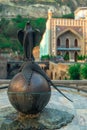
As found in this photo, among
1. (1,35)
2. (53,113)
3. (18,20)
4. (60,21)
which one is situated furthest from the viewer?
(18,20)

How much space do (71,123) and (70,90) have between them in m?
3.65

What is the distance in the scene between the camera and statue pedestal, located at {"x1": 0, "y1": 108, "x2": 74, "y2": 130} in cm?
692

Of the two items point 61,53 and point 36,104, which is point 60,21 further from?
point 36,104

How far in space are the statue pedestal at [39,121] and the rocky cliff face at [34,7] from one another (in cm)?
8786

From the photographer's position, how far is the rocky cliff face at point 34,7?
3748 inches

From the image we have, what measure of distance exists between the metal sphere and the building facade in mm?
38212

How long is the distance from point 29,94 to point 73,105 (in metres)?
2.22

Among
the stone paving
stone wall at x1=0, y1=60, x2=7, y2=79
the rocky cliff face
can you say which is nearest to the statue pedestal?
the stone paving

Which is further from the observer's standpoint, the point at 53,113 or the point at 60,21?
the point at 60,21

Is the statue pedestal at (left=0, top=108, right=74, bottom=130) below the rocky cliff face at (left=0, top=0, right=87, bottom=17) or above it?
below

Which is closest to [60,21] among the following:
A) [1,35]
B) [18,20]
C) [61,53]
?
[61,53]

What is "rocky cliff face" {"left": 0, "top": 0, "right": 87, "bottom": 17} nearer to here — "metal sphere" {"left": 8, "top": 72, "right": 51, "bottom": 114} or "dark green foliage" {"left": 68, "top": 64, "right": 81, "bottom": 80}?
"dark green foliage" {"left": 68, "top": 64, "right": 81, "bottom": 80}

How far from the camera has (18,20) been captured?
269ft

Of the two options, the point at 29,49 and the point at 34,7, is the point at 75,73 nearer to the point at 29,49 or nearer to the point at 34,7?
the point at 29,49
